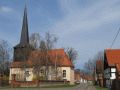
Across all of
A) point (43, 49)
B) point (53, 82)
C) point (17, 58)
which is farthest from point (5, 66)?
point (53, 82)

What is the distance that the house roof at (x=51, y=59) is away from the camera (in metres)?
81.4

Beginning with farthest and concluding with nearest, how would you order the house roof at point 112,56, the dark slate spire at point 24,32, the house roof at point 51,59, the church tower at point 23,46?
the dark slate spire at point 24,32, the church tower at point 23,46, the house roof at point 51,59, the house roof at point 112,56

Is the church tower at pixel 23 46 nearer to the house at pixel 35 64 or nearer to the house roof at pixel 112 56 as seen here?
the house at pixel 35 64

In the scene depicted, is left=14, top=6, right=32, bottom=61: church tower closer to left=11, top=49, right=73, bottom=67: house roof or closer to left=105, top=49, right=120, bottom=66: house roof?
left=11, top=49, right=73, bottom=67: house roof

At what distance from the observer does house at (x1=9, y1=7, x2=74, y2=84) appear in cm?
8188

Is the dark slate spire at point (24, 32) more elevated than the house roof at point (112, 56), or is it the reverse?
the dark slate spire at point (24, 32)

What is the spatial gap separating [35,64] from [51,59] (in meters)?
5.87

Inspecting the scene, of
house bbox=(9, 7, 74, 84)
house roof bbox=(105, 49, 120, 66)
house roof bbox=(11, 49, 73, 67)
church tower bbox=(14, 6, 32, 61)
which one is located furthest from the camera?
church tower bbox=(14, 6, 32, 61)

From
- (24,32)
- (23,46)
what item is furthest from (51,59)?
(24,32)

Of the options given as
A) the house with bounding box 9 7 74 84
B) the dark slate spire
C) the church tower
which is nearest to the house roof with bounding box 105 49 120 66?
the house with bounding box 9 7 74 84

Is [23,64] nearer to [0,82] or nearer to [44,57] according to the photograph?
[44,57]

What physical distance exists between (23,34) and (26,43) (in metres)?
3.22

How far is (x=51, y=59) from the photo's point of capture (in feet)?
282

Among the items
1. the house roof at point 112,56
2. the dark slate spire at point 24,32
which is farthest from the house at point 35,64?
the house roof at point 112,56
